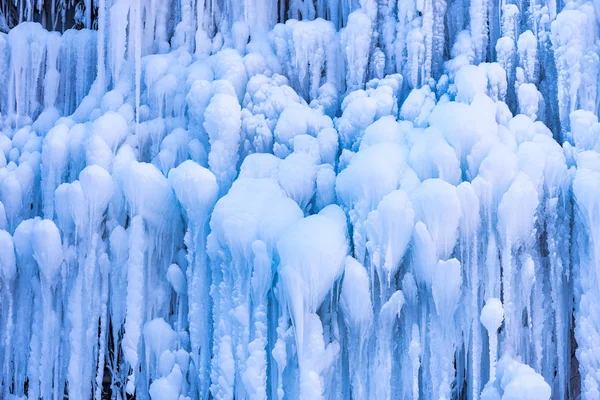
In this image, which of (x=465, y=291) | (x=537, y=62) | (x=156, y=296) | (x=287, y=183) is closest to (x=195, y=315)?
(x=156, y=296)

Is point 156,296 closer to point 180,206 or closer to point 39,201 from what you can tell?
point 180,206

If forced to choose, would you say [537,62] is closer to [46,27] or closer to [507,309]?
[507,309]

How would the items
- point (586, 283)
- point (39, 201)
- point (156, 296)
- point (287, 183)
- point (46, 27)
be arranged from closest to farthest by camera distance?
point (586, 283) < point (287, 183) < point (156, 296) < point (39, 201) < point (46, 27)

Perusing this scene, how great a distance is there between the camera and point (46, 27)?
598cm

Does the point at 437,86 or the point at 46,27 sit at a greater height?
the point at 46,27

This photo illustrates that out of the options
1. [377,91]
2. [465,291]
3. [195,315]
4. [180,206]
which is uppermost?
[377,91]

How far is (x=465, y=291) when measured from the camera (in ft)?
12.1

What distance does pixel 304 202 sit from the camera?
4.05 m

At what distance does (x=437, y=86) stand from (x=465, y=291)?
1.43 metres

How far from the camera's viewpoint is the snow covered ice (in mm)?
3625

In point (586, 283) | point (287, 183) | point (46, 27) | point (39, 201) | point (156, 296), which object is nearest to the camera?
point (586, 283)

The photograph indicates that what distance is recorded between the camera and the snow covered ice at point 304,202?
3.62 m

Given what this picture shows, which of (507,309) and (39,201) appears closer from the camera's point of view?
(507,309)

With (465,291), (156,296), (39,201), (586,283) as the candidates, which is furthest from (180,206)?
(586,283)
